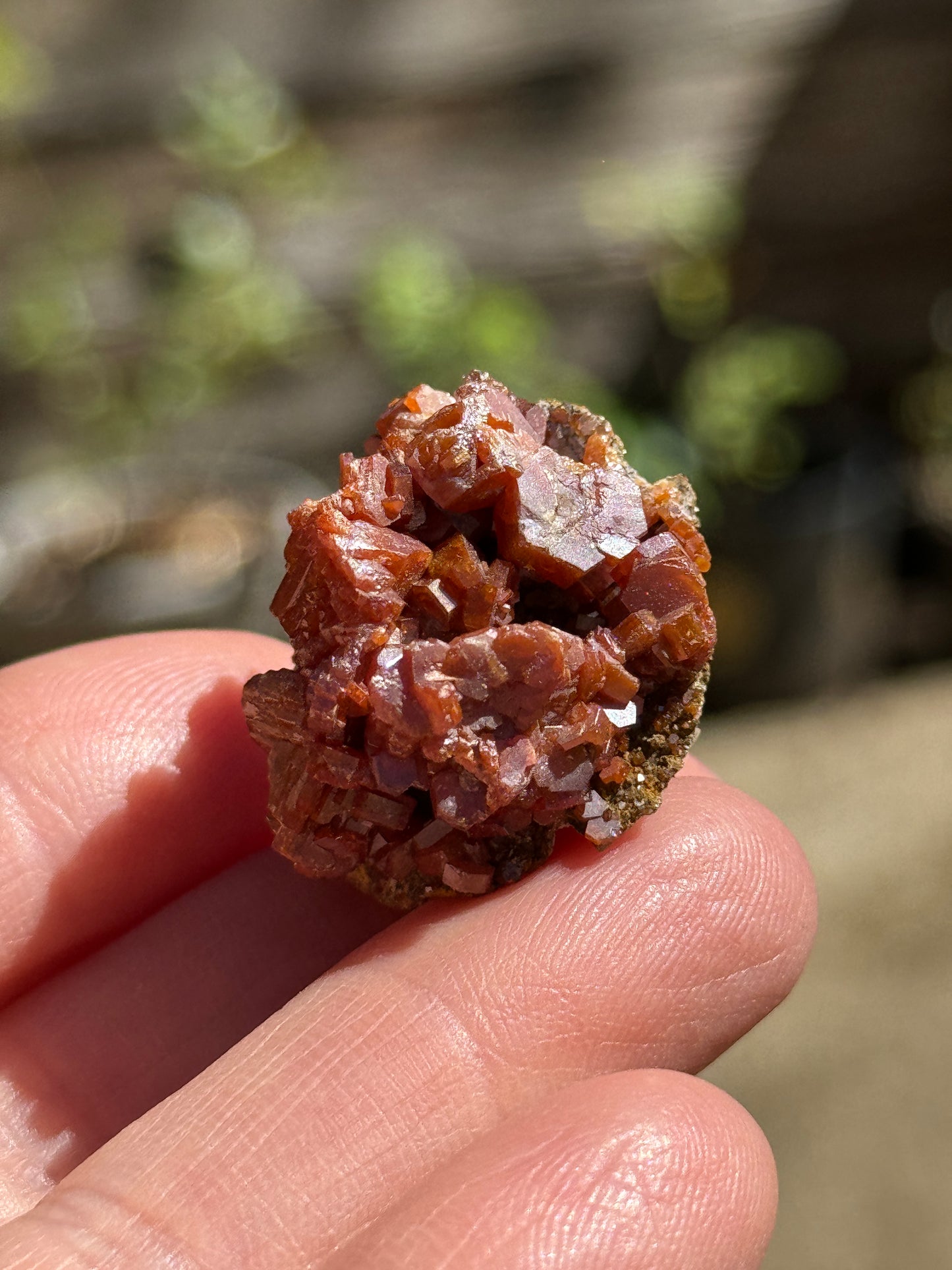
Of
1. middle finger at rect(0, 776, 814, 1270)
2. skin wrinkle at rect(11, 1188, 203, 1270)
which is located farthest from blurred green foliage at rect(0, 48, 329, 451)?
skin wrinkle at rect(11, 1188, 203, 1270)

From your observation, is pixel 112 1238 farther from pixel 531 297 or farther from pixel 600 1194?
pixel 531 297

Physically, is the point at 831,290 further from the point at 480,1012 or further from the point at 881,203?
the point at 480,1012

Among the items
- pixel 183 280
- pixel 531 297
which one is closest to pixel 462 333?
pixel 531 297

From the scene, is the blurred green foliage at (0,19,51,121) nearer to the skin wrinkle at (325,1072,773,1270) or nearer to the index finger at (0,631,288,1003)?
the index finger at (0,631,288,1003)

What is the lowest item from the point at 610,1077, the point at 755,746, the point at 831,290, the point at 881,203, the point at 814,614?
the point at 755,746

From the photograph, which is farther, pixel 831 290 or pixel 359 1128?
pixel 831 290

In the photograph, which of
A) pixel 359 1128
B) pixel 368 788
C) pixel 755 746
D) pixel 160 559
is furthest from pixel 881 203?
pixel 359 1128
